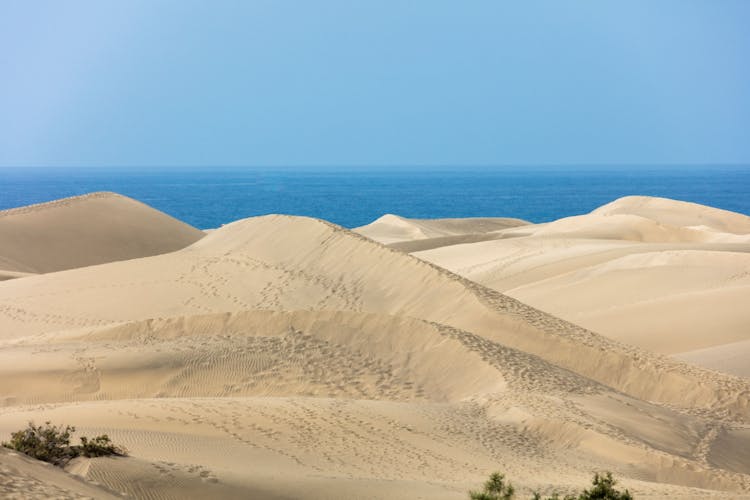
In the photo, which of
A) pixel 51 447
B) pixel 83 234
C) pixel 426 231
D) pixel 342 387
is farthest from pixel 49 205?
pixel 51 447

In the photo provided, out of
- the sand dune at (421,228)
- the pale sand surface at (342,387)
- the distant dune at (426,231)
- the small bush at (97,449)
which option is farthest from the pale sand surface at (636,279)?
the small bush at (97,449)

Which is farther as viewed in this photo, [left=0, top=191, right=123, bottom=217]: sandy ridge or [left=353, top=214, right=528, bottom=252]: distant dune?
[left=353, top=214, right=528, bottom=252]: distant dune

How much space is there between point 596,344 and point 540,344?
1.09m

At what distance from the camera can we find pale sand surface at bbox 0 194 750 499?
10156mm

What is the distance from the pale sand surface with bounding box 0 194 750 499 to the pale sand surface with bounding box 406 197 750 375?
13.6 ft

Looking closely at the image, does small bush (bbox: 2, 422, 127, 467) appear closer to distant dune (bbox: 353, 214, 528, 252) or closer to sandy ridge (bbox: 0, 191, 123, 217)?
sandy ridge (bbox: 0, 191, 123, 217)

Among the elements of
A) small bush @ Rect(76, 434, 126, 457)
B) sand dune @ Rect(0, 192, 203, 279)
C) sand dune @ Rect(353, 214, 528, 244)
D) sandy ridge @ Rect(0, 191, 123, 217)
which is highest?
small bush @ Rect(76, 434, 126, 457)

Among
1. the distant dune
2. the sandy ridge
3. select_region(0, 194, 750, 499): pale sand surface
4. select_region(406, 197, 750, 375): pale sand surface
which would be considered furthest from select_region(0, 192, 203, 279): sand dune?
select_region(0, 194, 750, 499): pale sand surface

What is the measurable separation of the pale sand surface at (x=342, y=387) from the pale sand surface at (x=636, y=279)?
13.6 feet

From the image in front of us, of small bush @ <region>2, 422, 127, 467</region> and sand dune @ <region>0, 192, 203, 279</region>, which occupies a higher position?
small bush @ <region>2, 422, 127, 467</region>

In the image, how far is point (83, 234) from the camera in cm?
3969

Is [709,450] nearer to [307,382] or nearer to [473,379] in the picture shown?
[473,379]

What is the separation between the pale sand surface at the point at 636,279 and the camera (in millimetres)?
22422

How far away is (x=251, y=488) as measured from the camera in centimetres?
860
